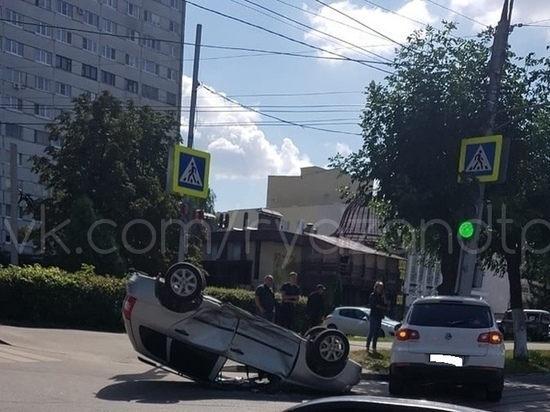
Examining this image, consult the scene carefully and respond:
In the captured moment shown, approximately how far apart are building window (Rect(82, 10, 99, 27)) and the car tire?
209 ft

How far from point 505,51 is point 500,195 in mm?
3077

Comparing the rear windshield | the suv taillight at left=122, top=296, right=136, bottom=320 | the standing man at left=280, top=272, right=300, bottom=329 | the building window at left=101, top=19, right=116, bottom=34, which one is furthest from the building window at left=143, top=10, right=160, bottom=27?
the suv taillight at left=122, top=296, right=136, bottom=320

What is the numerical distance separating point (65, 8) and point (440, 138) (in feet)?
189

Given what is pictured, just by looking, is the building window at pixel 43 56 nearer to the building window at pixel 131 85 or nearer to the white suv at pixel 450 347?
the building window at pixel 131 85

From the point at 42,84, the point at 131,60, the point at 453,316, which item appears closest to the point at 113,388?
the point at 453,316

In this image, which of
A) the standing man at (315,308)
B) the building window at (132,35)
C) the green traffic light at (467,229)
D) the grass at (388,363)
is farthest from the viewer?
the building window at (132,35)

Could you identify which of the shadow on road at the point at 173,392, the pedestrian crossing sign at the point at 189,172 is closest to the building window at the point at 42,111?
the pedestrian crossing sign at the point at 189,172

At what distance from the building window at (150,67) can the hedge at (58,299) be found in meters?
57.3

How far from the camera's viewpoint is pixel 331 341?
12.5 m

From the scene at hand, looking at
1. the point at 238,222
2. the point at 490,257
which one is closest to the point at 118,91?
the point at 238,222

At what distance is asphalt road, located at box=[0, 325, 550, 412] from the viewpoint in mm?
10234

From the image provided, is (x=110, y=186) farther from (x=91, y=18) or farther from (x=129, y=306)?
(x=91, y=18)

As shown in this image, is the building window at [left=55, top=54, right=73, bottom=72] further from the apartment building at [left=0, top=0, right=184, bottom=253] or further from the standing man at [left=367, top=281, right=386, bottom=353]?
the standing man at [left=367, top=281, right=386, bottom=353]

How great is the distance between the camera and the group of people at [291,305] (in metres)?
17.6
